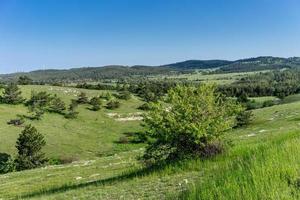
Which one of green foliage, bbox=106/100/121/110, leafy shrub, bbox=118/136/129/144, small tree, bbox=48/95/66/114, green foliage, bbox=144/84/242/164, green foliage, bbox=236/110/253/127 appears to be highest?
green foliage, bbox=144/84/242/164

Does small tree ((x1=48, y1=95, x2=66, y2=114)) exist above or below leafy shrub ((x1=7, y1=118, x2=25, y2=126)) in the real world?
above

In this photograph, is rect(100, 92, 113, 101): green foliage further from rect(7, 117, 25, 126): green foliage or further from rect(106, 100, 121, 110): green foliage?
rect(7, 117, 25, 126): green foliage

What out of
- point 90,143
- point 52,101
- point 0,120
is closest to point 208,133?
point 90,143

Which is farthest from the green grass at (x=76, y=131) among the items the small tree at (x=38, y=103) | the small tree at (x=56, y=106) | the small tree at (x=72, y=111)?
the small tree at (x=56, y=106)

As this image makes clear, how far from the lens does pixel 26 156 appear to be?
81.8m

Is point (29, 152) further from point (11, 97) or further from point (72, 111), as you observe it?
point (72, 111)

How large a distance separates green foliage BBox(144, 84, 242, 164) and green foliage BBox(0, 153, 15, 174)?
63.6m

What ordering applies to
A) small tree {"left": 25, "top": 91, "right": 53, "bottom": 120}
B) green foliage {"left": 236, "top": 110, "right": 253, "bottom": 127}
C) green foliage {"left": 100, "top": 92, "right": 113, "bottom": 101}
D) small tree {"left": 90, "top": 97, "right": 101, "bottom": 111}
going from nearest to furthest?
green foliage {"left": 236, "top": 110, "right": 253, "bottom": 127} → small tree {"left": 25, "top": 91, "right": 53, "bottom": 120} → small tree {"left": 90, "top": 97, "right": 101, "bottom": 111} → green foliage {"left": 100, "top": 92, "right": 113, "bottom": 101}

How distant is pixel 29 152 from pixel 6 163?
4990mm

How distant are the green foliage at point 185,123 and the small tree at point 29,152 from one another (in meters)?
63.5

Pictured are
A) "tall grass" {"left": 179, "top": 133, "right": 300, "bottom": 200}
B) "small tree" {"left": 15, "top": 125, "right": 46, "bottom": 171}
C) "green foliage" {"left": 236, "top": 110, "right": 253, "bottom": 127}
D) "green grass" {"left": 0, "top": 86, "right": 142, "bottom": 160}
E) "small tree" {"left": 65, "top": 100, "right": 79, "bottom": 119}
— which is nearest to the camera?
"tall grass" {"left": 179, "top": 133, "right": 300, "bottom": 200}

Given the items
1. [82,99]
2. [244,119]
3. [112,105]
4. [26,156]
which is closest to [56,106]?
[82,99]

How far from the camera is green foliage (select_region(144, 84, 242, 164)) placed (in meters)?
19.3

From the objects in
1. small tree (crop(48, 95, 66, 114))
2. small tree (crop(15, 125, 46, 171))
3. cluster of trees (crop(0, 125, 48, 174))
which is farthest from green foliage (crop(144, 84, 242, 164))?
small tree (crop(48, 95, 66, 114))
